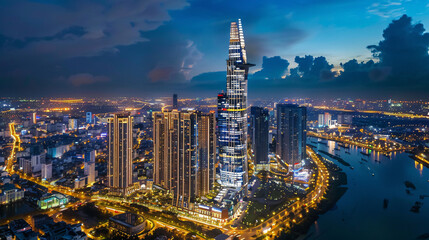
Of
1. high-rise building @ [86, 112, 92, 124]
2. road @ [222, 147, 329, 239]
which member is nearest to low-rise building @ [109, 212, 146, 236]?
road @ [222, 147, 329, 239]

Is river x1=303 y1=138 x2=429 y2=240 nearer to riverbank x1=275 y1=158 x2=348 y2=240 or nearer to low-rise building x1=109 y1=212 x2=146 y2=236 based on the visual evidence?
riverbank x1=275 y1=158 x2=348 y2=240

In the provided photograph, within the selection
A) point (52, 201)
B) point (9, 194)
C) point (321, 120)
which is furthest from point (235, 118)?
point (321, 120)


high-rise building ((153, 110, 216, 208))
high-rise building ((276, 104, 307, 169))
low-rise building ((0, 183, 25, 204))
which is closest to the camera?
high-rise building ((153, 110, 216, 208))

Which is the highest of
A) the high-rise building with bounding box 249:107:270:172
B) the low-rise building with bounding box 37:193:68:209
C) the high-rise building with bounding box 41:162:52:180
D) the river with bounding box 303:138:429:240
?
the high-rise building with bounding box 249:107:270:172

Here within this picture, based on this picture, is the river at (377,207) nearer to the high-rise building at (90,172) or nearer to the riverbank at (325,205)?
the riverbank at (325,205)

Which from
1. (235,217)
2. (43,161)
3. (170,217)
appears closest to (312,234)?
(235,217)

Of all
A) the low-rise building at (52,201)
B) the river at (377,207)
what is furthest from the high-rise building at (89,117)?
the river at (377,207)
